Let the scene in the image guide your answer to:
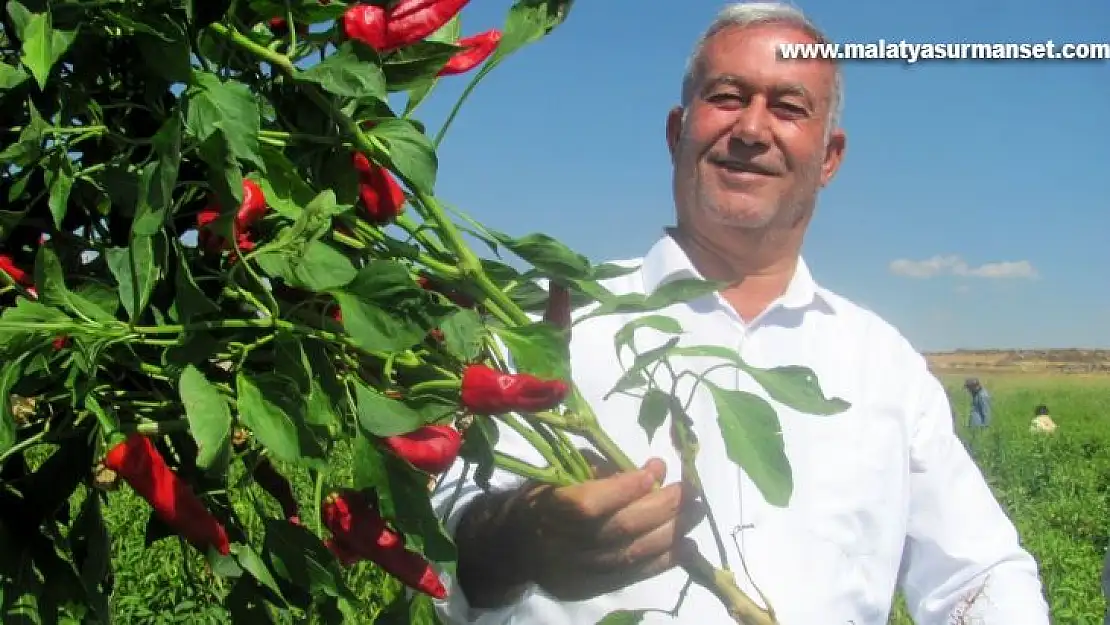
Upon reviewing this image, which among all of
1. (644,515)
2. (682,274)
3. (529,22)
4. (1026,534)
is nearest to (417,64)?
(529,22)

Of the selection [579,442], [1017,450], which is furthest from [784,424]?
[1017,450]

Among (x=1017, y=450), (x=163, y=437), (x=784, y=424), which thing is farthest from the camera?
(x=1017, y=450)

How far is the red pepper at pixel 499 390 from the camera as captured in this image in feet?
2.82

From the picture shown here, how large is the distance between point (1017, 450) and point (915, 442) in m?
12.7

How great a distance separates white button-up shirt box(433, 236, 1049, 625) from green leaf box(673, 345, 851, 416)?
661mm

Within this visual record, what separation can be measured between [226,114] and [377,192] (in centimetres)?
17

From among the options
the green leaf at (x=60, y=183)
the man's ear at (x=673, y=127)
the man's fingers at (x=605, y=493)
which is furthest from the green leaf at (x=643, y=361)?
the man's ear at (x=673, y=127)

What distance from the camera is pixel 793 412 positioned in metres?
1.81

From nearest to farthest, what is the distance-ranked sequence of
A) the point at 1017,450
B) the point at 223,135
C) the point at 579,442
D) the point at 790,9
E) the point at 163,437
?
the point at 223,135, the point at 163,437, the point at 579,442, the point at 790,9, the point at 1017,450

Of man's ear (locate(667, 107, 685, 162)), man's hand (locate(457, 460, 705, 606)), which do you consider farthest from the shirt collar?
man's hand (locate(457, 460, 705, 606))

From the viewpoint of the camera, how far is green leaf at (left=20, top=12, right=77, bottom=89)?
2.43 ft

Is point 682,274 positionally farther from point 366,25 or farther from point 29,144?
point 29,144

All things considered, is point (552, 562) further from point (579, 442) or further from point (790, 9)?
point (790, 9)

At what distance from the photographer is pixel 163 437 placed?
98cm
